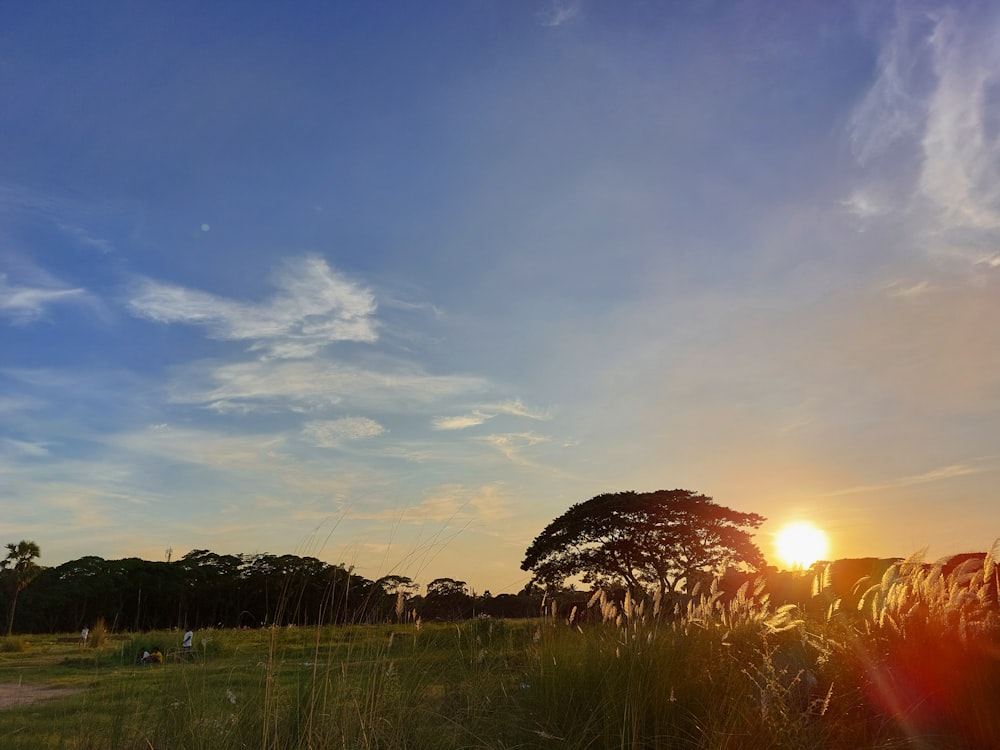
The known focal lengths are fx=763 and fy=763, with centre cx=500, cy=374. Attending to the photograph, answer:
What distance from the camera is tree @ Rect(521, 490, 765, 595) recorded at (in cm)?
2109

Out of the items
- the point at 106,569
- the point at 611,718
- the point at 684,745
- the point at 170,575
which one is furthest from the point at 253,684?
the point at 106,569

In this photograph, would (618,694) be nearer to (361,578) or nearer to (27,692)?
(361,578)

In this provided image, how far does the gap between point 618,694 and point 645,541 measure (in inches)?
668

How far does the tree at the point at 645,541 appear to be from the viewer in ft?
69.2

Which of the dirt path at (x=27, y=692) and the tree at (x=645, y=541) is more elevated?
the tree at (x=645, y=541)

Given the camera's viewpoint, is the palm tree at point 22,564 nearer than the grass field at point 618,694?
No

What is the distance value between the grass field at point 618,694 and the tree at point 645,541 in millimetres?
14633

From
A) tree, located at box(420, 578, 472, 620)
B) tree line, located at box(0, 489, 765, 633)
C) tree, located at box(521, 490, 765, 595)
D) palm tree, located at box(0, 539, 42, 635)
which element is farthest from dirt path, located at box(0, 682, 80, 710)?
palm tree, located at box(0, 539, 42, 635)

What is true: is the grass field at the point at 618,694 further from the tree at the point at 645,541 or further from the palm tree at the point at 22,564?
the palm tree at the point at 22,564

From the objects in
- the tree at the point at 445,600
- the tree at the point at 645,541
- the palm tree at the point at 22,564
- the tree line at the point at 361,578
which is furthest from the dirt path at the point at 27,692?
the palm tree at the point at 22,564

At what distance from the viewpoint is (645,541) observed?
2125 cm

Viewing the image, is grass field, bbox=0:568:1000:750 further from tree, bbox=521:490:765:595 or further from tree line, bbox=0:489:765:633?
tree, bbox=521:490:765:595

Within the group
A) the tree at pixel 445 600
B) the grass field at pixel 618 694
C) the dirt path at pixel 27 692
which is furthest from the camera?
the dirt path at pixel 27 692

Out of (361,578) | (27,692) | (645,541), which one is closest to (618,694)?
(361,578)
